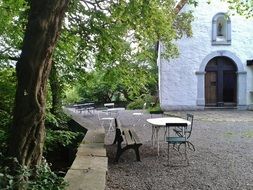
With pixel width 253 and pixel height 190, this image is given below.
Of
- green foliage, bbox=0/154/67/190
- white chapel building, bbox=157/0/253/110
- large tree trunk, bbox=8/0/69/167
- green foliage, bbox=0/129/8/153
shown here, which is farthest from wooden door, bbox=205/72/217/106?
large tree trunk, bbox=8/0/69/167

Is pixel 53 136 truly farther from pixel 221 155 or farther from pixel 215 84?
pixel 215 84

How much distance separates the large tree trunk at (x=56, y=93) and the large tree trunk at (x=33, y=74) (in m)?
4.71

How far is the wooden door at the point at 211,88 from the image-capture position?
84.8 ft

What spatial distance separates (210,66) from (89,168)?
70.5 ft

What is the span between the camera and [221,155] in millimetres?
9055

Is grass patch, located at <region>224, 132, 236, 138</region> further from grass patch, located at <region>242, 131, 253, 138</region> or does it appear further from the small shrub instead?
the small shrub

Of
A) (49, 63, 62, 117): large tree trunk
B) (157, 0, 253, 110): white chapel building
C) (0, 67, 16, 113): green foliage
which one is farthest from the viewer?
(157, 0, 253, 110): white chapel building

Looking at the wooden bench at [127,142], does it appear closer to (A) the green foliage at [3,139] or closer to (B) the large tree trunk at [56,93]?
(B) the large tree trunk at [56,93]

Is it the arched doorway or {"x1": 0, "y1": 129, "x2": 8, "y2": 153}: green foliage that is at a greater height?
the arched doorway

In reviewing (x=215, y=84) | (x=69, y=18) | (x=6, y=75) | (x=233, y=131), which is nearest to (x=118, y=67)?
(x=69, y=18)

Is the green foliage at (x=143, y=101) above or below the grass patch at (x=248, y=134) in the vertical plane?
above

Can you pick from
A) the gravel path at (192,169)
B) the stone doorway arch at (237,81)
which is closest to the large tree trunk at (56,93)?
the gravel path at (192,169)

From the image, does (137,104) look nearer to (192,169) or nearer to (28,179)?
(192,169)

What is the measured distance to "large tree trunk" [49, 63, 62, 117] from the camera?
8.94 m
